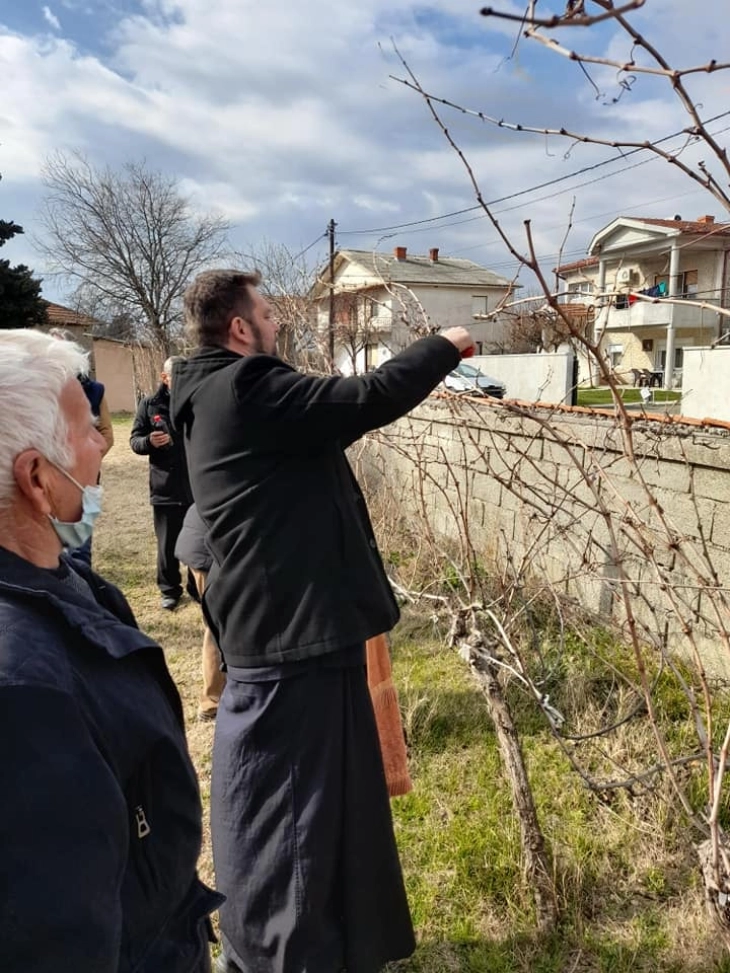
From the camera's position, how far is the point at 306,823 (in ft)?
5.62

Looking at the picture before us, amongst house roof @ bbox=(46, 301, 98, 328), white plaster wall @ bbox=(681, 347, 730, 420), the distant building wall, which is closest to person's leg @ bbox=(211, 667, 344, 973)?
white plaster wall @ bbox=(681, 347, 730, 420)

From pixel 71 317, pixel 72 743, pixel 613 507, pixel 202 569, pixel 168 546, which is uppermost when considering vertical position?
pixel 71 317

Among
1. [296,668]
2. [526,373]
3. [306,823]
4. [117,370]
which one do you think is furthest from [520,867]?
[117,370]

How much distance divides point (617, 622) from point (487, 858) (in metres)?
1.83

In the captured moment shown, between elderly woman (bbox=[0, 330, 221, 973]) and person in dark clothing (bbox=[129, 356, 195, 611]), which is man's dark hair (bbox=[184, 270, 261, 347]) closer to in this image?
elderly woman (bbox=[0, 330, 221, 973])

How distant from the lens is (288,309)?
5699mm

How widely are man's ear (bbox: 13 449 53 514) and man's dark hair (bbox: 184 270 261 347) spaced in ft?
3.08

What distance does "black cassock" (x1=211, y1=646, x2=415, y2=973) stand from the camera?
5.66 feet

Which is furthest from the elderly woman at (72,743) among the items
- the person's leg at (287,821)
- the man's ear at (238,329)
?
the man's ear at (238,329)

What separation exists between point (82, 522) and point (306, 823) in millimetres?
1041

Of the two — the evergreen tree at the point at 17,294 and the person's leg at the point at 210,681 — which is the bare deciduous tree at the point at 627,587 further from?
the evergreen tree at the point at 17,294

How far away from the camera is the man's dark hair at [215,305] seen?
6.18ft

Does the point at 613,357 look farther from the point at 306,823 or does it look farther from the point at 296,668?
the point at 306,823

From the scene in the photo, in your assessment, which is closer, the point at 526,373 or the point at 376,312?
the point at 376,312
